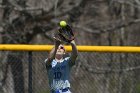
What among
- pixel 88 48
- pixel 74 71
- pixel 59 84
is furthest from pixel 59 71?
pixel 74 71

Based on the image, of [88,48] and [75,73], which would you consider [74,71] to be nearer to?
[75,73]

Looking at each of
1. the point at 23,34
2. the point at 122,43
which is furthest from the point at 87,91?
the point at 122,43

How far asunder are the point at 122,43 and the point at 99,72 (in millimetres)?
3977

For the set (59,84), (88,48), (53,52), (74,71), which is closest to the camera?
(53,52)

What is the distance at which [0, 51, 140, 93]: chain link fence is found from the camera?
9352 mm

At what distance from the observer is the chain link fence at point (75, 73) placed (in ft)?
30.7

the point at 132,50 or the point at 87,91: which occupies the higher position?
the point at 132,50

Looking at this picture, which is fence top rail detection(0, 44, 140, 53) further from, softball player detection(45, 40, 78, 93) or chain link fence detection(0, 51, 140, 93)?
softball player detection(45, 40, 78, 93)

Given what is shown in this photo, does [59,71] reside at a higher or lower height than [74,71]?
higher

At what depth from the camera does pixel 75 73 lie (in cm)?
961

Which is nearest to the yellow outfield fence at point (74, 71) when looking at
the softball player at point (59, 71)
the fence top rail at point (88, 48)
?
the fence top rail at point (88, 48)

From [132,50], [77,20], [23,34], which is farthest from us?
[77,20]

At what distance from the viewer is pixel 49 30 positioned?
12102mm

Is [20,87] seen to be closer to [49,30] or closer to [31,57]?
[31,57]
